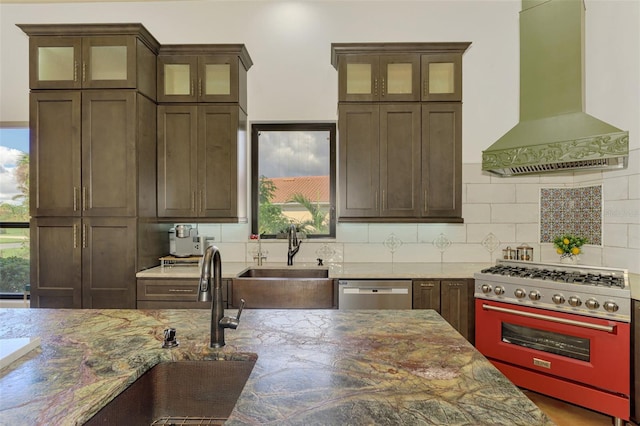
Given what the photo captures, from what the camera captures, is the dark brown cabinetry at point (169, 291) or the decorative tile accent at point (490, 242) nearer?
the dark brown cabinetry at point (169, 291)

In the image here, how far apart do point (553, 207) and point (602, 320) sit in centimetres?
144

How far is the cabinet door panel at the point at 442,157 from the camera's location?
3107mm

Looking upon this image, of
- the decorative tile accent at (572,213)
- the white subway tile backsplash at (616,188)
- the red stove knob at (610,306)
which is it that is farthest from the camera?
the decorative tile accent at (572,213)

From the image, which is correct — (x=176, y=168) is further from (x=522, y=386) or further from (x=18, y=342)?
(x=522, y=386)

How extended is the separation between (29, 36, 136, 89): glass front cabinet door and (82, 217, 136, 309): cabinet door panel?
1.11 meters

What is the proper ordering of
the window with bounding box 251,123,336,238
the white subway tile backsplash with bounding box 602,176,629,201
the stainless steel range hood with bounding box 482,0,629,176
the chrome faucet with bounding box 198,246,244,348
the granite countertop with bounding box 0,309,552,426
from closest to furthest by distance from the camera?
the granite countertop with bounding box 0,309,552,426 → the chrome faucet with bounding box 198,246,244,348 → the stainless steel range hood with bounding box 482,0,629,176 → the white subway tile backsplash with bounding box 602,176,629,201 → the window with bounding box 251,123,336,238

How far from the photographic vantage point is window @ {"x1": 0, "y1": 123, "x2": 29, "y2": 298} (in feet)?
11.6

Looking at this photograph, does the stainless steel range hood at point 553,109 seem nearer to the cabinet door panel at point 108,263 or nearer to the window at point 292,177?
the window at point 292,177

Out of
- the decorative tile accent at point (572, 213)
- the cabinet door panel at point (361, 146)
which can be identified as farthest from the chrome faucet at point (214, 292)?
the decorative tile accent at point (572, 213)

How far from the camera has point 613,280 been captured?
7.80 ft

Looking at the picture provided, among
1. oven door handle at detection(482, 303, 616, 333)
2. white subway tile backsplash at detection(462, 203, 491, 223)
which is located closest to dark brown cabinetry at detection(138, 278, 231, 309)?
oven door handle at detection(482, 303, 616, 333)

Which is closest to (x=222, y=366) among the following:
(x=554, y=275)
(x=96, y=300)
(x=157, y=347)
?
(x=157, y=347)

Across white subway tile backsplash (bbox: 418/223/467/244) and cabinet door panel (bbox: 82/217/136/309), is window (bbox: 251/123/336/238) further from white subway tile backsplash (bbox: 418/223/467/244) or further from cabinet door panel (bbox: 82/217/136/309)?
cabinet door panel (bbox: 82/217/136/309)

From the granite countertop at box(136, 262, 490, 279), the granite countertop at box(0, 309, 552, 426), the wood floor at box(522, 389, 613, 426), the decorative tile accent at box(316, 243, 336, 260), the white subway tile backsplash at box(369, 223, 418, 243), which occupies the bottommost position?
the wood floor at box(522, 389, 613, 426)
